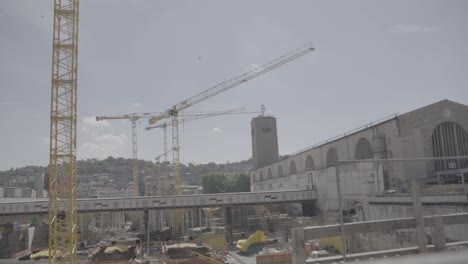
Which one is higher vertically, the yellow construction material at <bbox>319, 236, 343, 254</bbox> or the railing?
the railing

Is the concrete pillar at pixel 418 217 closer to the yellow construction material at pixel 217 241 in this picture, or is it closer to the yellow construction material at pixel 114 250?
the yellow construction material at pixel 114 250

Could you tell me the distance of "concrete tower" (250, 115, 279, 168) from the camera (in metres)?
91.4

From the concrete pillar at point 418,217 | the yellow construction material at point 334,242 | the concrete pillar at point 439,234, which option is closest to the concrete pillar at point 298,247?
the concrete pillar at point 418,217

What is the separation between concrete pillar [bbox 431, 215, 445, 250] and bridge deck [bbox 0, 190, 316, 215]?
147ft

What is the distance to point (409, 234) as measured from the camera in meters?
20.4

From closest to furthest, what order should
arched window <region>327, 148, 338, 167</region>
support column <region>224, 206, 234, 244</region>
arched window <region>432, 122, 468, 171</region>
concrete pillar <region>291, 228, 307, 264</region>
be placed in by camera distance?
concrete pillar <region>291, 228, 307, 264</region> < arched window <region>432, 122, 468, 171</region> < support column <region>224, 206, 234, 244</region> < arched window <region>327, 148, 338, 167</region>

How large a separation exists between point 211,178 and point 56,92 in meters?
105

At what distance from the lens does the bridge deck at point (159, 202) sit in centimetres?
4856

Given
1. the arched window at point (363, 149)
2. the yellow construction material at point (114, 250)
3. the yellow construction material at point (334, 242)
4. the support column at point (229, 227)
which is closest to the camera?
the yellow construction material at point (334, 242)

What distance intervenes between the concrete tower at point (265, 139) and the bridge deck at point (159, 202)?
3714cm

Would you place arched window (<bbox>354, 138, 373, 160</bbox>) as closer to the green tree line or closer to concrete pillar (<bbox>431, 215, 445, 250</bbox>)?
concrete pillar (<bbox>431, 215, 445, 250</bbox>)

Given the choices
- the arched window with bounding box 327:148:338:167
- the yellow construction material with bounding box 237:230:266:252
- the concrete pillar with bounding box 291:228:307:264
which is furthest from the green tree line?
the concrete pillar with bounding box 291:228:307:264

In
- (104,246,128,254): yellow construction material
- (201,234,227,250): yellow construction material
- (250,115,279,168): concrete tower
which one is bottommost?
(201,234,227,250): yellow construction material

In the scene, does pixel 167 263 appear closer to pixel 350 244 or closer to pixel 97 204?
pixel 350 244
